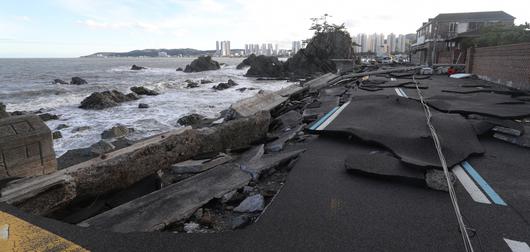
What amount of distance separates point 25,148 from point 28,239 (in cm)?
274

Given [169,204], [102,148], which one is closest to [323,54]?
[102,148]

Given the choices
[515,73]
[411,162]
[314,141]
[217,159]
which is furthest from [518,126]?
[515,73]

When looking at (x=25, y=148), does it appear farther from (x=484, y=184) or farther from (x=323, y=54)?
(x=323, y=54)

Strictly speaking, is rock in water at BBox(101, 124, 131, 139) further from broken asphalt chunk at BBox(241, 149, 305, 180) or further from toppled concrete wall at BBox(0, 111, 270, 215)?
broken asphalt chunk at BBox(241, 149, 305, 180)

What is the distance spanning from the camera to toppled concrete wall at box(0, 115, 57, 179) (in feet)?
16.7

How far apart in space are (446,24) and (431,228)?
68.7 metres

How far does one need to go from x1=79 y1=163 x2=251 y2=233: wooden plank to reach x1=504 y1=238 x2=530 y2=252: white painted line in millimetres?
3379

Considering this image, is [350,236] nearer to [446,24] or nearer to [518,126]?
[518,126]

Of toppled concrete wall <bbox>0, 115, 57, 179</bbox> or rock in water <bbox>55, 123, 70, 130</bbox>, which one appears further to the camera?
rock in water <bbox>55, 123, 70, 130</bbox>

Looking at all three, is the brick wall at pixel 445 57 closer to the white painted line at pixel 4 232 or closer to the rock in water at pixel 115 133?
the rock in water at pixel 115 133

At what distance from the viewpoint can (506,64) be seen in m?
16.2

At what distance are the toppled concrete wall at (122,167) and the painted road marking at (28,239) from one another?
1060 mm

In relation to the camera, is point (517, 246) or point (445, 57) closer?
point (517, 246)

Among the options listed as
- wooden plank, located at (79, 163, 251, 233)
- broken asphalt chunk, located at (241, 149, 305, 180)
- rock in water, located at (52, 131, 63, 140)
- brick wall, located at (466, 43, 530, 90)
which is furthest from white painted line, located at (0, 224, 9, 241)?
brick wall, located at (466, 43, 530, 90)
